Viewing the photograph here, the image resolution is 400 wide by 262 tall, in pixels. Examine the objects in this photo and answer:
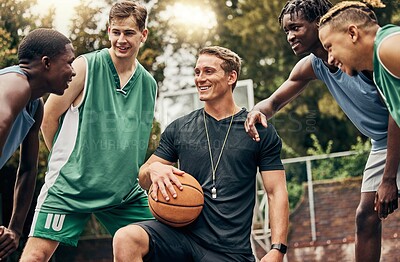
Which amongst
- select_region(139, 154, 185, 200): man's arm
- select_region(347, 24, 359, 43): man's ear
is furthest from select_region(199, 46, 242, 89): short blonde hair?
select_region(347, 24, 359, 43): man's ear

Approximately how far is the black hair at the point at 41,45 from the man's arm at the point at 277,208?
5.78 feet

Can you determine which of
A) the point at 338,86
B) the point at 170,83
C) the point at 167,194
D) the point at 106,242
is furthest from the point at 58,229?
the point at 170,83

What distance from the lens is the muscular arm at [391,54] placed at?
4.44 meters

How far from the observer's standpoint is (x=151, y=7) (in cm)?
2153

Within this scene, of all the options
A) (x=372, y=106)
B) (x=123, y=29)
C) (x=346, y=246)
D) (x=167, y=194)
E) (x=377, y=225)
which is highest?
(x=123, y=29)

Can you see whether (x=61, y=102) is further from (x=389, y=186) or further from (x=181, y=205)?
(x=389, y=186)

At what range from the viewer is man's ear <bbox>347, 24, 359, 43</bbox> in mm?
4941

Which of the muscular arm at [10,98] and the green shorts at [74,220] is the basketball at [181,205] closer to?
the green shorts at [74,220]

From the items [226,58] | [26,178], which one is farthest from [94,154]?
[226,58]

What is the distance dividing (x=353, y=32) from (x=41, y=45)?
2037 millimetres

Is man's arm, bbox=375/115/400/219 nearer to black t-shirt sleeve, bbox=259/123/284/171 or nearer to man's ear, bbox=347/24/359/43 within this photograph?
black t-shirt sleeve, bbox=259/123/284/171

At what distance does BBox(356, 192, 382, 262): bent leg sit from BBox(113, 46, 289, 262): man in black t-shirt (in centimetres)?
74

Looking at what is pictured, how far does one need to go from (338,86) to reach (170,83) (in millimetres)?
16736

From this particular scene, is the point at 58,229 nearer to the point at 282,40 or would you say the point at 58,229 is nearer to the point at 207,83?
the point at 207,83
